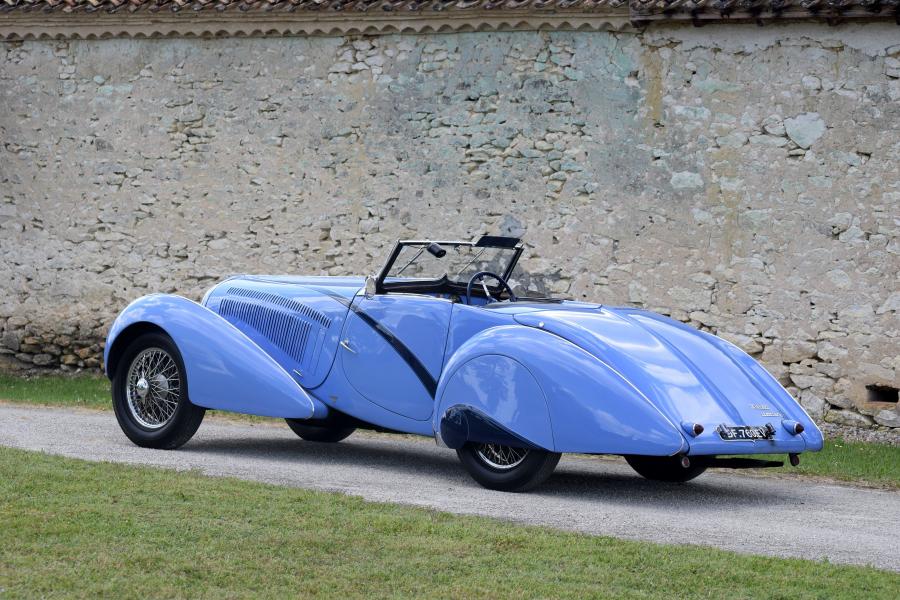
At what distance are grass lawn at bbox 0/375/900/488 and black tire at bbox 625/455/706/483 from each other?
130cm

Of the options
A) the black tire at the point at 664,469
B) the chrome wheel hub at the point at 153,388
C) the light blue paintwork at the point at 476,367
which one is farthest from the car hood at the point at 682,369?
the chrome wheel hub at the point at 153,388

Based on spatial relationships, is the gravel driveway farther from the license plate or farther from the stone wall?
the stone wall

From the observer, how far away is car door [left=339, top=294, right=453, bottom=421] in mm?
8164

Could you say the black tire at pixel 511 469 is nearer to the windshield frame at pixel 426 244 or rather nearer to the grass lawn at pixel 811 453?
the windshield frame at pixel 426 244

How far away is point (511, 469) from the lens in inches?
298

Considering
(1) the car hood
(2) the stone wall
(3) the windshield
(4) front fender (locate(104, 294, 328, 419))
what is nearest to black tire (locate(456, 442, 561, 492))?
(1) the car hood

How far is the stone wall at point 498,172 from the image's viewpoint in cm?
1255

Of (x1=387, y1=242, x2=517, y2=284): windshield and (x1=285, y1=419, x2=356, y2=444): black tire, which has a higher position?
(x1=387, y1=242, x2=517, y2=284): windshield

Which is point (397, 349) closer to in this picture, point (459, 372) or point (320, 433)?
point (459, 372)

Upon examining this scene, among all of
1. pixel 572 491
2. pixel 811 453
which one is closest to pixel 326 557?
pixel 572 491

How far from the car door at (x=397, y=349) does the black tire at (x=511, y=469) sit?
1.62 feet

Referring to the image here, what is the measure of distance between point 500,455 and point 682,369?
1.16m

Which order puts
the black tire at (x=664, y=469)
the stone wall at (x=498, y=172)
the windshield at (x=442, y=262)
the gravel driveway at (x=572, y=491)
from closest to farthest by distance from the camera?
the gravel driveway at (x=572, y=491)
the black tire at (x=664, y=469)
the windshield at (x=442, y=262)
the stone wall at (x=498, y=172)

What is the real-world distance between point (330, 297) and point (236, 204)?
6666mm
